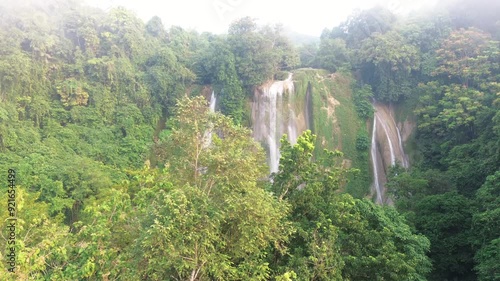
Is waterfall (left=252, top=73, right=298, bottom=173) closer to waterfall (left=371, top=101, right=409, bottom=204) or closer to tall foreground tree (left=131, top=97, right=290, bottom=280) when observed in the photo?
waterfall (left=371, top=101, right=409, bottom=204)

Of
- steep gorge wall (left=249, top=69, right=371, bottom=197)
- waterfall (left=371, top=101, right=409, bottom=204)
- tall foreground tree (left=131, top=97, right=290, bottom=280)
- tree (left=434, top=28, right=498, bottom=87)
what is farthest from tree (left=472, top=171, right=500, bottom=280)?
tree (left=434, top=28, right=498, bottom=87)

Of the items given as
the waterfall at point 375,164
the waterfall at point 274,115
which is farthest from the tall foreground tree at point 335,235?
the waterfall at point 274,115

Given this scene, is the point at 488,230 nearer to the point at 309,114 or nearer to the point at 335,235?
the point at 335,235

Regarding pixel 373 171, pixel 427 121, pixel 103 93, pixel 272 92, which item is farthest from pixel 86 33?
pixel 427 121

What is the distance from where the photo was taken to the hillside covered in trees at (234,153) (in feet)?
18.9

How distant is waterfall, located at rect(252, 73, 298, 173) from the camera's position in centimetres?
2230

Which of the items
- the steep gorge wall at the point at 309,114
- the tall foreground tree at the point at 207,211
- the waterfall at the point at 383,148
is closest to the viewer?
the tall foreground tree at the point at 207,211

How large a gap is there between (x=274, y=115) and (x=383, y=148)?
24.2 ft

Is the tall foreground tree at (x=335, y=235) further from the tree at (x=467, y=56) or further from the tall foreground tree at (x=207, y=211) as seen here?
the tree at (x=467, y=56)

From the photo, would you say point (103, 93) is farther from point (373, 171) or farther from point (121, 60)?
point (373, 171)

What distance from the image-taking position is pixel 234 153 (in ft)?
20.4

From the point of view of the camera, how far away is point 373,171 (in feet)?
68.8

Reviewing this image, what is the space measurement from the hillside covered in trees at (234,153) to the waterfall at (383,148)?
0.61 metres

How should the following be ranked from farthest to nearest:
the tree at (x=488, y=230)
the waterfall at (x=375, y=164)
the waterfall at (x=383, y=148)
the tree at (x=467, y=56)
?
the waterfall at (x=383, y=148), the waterfall at (x=375, y=164), the tree at (x=467, y=56), the tree at (x=488, y=230)
